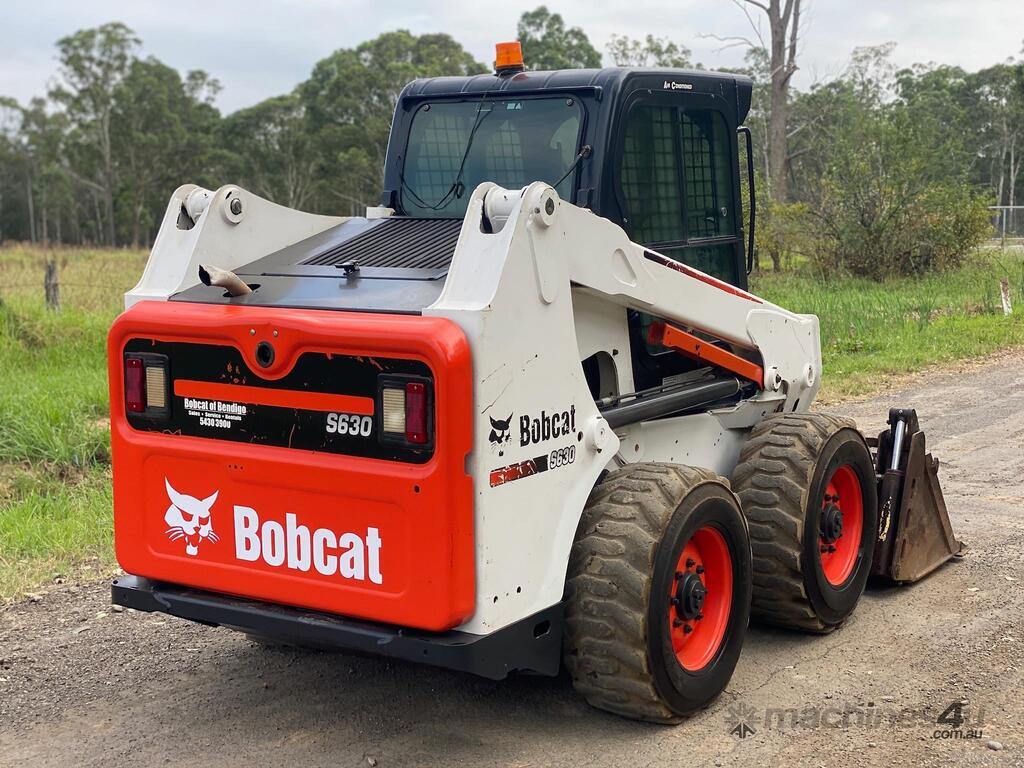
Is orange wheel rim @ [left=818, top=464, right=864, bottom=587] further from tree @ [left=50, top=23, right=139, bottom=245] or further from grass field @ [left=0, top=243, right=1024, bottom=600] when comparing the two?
tree @ [left=50, top=23, right=139, bottom=245]

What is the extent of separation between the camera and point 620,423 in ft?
14.1

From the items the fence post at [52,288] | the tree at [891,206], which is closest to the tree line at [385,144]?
the tree at [891,206]

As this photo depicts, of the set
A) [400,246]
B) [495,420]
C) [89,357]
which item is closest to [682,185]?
[400,246]

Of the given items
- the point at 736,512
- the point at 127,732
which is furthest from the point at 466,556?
the point at 127,732

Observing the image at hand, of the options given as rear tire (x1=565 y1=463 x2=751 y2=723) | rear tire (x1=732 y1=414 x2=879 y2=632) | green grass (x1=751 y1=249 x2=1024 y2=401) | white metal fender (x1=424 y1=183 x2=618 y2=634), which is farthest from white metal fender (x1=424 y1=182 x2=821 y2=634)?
green grass (x1=751 y1=249 x2=1024 y2=401)

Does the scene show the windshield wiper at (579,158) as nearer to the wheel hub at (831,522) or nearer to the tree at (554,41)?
the wheel hub at (831,522)

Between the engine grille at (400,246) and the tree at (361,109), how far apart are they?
39.4 meters

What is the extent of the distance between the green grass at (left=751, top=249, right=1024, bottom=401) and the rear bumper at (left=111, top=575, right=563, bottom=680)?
746 centimetres

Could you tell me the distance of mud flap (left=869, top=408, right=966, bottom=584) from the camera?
18.0 feet

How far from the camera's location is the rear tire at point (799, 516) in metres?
4.77

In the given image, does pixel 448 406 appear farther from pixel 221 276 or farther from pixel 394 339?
pixel 221 276

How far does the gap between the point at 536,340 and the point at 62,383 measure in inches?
283

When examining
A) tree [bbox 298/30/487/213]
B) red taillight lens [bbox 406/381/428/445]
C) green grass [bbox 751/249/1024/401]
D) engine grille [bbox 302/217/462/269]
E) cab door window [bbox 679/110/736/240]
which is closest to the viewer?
red taillight lens [bbox 406/381/428/445]

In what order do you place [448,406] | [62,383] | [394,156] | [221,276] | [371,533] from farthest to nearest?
1. [62,383]
2. [394,156]
3. [221,276]
4. [371,533]
5. [448,406]
